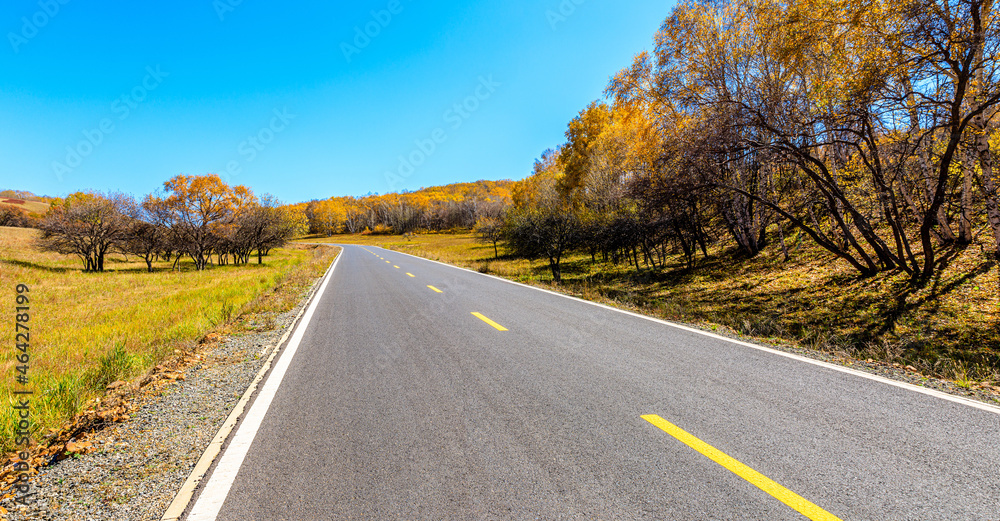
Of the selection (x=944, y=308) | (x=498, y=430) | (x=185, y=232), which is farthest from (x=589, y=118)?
(x=185, y=232)

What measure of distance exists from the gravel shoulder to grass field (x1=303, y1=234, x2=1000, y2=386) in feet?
23.7

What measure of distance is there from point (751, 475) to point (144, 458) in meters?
4.27

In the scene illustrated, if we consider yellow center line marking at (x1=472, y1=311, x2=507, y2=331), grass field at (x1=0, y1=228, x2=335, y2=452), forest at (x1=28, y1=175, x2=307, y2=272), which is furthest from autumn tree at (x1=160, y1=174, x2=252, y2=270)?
yellow center line marking at (x1=472, y1=311, x2=507, y2=331)

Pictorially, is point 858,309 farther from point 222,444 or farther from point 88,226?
point 88,226

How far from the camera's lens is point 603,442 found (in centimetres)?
291

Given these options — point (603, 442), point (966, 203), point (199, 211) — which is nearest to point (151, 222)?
point (199, 211)

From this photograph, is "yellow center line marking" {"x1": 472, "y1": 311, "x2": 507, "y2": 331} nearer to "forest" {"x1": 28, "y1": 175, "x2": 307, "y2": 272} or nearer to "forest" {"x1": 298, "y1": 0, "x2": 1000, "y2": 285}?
"forest" {"x1": 298, "y1": 0, "x2": 1000, "y2": 285}

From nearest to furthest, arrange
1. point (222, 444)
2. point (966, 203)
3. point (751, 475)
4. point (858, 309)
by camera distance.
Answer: point (751, 475), point (222, 444), point (858, 309), point (966, 203)

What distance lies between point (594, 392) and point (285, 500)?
2.74m

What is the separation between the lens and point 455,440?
3018 mm

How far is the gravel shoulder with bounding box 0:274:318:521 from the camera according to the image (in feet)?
7.47

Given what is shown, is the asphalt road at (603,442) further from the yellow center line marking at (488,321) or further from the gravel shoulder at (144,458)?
the yellow center line marking at (488,321)

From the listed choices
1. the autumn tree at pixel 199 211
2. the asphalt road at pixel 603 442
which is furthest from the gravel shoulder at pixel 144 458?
the autumn tree at pixel 199 211

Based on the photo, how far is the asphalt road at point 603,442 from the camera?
225 cm
